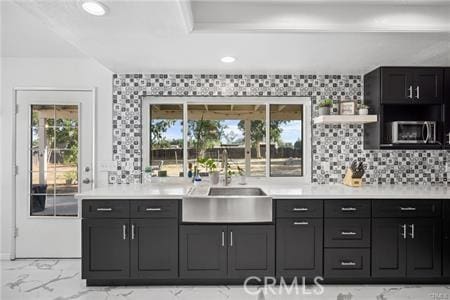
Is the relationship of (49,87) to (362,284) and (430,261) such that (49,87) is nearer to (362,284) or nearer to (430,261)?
(362,284)

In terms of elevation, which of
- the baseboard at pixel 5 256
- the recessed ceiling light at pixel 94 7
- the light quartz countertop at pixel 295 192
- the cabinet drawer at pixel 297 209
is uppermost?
the recessed ceiling light at pixel 94 7

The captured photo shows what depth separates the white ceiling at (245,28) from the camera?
2.20 metres

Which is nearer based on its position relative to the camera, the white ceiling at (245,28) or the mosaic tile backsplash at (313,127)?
the white ceiling at (245,28)

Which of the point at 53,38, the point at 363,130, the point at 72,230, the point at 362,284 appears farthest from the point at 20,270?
the point at 363,130

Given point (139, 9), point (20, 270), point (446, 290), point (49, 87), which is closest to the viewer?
point (139, 9)

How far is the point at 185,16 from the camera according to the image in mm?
2174

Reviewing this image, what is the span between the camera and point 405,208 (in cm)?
296

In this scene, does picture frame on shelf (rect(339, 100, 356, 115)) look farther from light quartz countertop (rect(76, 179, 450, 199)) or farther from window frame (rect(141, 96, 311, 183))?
light quartz countertop (rect(76, 179, 450, 199))

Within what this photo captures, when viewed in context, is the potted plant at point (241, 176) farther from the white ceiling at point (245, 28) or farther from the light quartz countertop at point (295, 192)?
the white ceiling at point (245, 28)

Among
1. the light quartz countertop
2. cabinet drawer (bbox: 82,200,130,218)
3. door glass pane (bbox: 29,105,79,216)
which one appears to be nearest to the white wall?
door glass pane (bbox: 29,105,79,216)

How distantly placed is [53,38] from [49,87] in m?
0.74

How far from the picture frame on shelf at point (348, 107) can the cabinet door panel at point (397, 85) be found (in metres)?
0.28

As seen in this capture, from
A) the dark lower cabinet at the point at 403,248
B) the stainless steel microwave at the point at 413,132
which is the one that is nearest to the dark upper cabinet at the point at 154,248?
the dark lower cabinet at the point at 403,248

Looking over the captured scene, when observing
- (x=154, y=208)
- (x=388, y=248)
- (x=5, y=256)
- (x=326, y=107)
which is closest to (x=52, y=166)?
(x=5, y=256)
